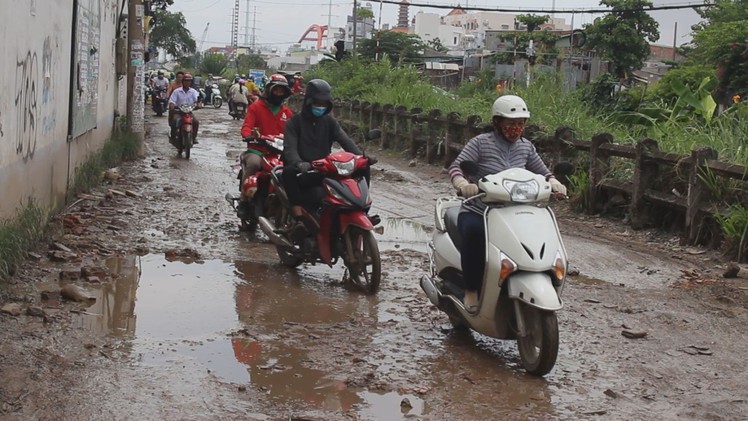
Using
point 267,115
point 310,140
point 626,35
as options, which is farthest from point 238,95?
point 310,140

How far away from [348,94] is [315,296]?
960 inches

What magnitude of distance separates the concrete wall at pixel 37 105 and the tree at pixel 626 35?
27273mm

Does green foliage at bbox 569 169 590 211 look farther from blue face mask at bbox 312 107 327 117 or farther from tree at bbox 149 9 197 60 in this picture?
tree at bbox 149 9 197 60

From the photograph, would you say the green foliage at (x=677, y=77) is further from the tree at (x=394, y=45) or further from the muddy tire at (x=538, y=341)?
the tree at (x=394, y=45)

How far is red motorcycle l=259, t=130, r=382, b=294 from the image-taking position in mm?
7758

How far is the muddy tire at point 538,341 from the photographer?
543 centimetres

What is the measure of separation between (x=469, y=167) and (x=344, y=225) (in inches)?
81.0

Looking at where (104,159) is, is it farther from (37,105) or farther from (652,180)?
(652,180)

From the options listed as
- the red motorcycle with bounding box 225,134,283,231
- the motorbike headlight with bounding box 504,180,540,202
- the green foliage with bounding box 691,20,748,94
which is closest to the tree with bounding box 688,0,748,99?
the green foliage with bounding box 691,20,748,94

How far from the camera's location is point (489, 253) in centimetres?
575

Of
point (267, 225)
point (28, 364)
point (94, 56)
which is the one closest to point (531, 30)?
point (94, 56)

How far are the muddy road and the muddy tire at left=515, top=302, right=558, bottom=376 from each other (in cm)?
10

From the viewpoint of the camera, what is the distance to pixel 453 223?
20.9 ft

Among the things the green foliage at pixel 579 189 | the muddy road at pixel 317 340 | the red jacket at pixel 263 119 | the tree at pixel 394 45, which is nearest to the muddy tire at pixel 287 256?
the muddy road at pixel 317 340
